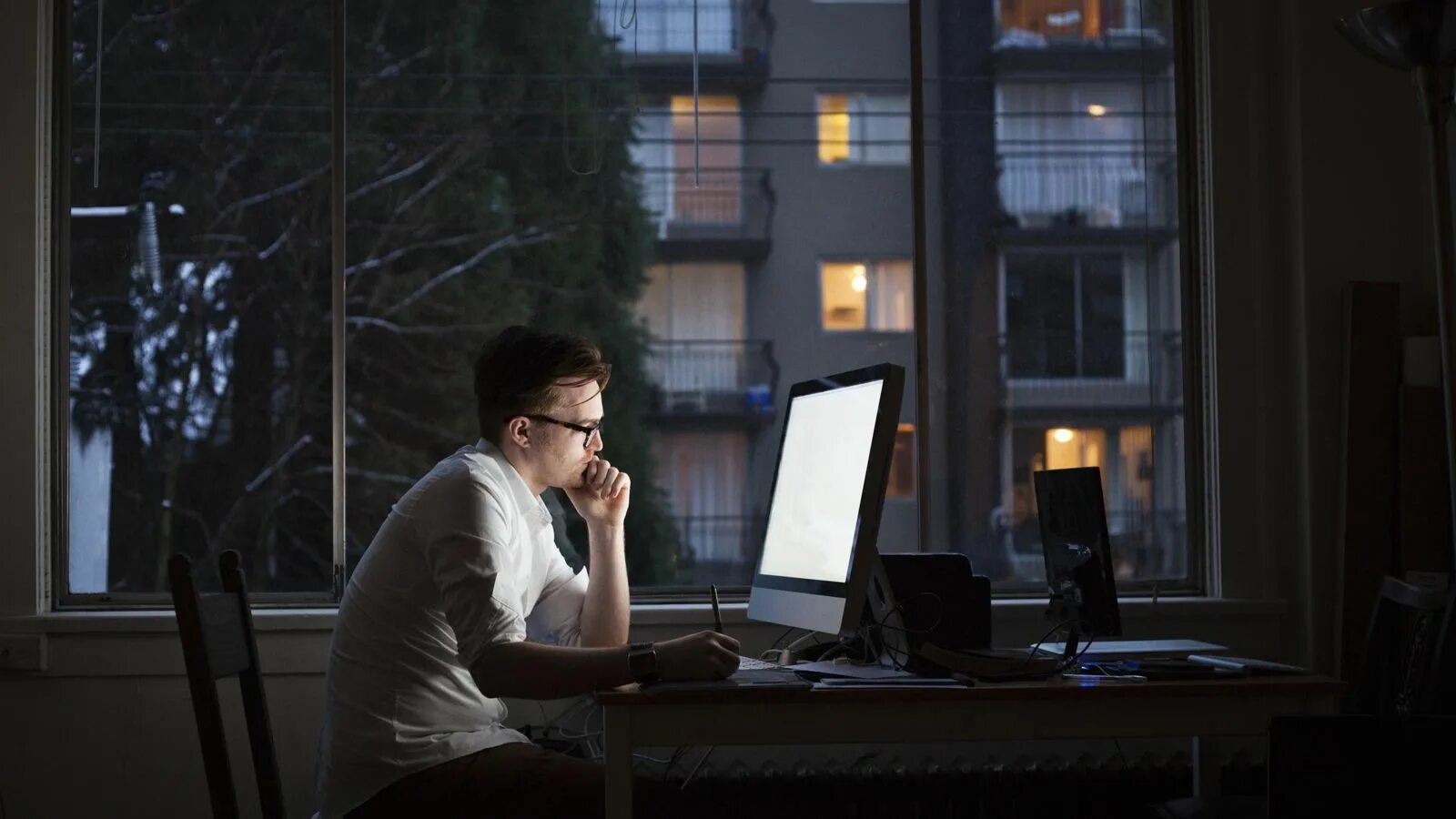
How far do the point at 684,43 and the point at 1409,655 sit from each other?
226cm

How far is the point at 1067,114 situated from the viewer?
3.43 metres

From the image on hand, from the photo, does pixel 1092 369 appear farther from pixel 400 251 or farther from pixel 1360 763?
pixel 1360 763

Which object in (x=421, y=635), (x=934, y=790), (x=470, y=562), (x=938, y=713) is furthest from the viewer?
(x=934, y=790)

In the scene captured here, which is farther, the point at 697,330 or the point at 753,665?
the point at 697,330

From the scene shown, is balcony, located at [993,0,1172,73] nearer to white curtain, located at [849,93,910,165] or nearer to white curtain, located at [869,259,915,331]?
white curtain, located at [849,93,910,165]

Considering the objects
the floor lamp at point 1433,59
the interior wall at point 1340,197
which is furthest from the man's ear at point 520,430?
the interior wall at point 1340,197

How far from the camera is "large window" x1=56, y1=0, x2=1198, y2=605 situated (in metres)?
3.27

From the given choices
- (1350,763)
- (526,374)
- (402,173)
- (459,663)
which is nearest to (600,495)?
(526,374)

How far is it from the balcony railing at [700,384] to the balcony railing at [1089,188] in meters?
0.82

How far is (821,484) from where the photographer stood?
2.18m

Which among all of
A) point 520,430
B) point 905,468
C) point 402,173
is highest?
point 402,173

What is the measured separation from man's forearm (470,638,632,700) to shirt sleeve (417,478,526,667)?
0.09 ft

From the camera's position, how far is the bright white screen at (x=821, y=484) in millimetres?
1999

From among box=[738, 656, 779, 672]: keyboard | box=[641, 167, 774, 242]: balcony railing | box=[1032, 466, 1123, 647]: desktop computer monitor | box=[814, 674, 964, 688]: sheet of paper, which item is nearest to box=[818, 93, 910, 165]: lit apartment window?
box=[641, 167, 774, 242]: balcony railing
